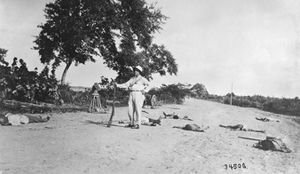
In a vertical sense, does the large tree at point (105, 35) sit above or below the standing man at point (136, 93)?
above

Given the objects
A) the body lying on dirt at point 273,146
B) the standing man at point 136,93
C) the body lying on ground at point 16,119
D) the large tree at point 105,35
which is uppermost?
the large tree at point 105,35

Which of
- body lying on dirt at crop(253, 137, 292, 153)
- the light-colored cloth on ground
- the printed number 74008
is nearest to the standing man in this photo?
the light-colored cloth on ground

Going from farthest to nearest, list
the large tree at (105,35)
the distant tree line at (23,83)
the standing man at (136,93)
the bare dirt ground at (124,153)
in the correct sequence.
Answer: the large tree at (105,35) → the distant tree line at (23,83) → the standing man at (136,93) → the bare dirt ground at (124,153)

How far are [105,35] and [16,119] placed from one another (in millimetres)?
13110

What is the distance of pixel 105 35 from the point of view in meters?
22.2

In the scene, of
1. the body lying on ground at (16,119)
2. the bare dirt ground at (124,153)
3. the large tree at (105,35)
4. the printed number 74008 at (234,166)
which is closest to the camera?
the bare dirt ground at (124,153)

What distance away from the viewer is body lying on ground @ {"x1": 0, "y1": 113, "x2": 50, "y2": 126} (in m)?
9.82

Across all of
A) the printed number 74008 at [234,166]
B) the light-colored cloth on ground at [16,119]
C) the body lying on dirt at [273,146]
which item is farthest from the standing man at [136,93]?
the printed number 74008 at [234,166]

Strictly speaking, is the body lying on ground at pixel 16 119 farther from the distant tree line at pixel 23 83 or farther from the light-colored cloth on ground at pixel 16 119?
the distant tree line at pixel 23 83

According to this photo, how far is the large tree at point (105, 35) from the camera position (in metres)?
20.1

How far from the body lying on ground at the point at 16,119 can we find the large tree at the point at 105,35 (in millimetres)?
9502

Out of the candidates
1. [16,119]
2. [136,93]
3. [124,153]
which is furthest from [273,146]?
[16,119]

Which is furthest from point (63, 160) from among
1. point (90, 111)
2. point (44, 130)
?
point (90, 111)

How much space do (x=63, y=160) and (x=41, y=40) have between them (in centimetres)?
1969
